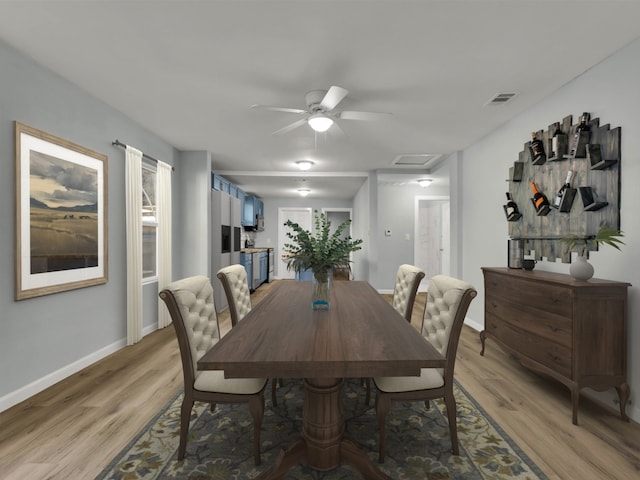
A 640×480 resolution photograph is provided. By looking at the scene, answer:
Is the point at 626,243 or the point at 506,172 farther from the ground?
the point at 506,172

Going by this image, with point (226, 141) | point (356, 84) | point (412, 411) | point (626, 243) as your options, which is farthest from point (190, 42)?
point (626, 243)

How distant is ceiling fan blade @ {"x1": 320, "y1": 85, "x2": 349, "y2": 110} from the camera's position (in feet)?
7.79

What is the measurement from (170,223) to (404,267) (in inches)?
124

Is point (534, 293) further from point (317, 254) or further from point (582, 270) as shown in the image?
point (317, 254)

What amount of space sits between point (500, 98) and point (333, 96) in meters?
1.61

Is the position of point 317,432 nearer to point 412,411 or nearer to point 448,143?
point 412,411

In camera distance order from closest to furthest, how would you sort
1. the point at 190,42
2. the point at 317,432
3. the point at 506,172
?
the point at 317,432 → the point at 190,42 → the point at 506,172

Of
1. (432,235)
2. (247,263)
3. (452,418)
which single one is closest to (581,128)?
(452,418)

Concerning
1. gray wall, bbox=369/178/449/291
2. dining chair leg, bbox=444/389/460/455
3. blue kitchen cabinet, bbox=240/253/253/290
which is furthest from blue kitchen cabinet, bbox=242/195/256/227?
dining chair leg, bbox=444/389/460/455

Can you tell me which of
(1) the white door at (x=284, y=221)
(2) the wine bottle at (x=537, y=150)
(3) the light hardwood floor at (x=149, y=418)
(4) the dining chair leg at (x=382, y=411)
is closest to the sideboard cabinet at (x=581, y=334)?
(3) the light hardwood floor at (x=149, y=418)

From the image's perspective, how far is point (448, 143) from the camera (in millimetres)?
4359

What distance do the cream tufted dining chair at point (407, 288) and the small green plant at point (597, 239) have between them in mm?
1081

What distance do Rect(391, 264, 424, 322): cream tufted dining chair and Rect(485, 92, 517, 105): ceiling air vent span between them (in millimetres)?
1754

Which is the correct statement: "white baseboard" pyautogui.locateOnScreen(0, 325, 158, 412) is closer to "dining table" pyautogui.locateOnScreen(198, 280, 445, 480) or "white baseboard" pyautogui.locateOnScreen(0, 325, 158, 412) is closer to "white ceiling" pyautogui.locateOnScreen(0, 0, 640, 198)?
"dining table" pyautogui.locateOnScreen(198, 280, 445, 480)
